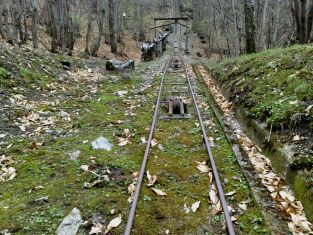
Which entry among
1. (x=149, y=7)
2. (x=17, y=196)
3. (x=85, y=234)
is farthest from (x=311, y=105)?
(x=149, y=7)

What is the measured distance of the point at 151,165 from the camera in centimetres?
675

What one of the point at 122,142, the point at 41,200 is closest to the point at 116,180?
the point at 41,200

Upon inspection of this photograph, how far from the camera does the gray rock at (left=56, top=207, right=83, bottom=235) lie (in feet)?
15.4

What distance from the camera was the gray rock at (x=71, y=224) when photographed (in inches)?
185

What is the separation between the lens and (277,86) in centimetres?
959

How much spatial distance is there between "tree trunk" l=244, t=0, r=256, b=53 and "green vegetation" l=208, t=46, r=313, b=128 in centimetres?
362

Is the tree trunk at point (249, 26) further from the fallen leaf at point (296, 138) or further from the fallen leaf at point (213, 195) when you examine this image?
the fallen leaf at point (213, 195)

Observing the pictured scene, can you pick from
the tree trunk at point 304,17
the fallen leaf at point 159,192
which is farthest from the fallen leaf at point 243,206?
the tree trunk at point 304,17

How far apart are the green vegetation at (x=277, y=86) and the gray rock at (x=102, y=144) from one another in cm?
343

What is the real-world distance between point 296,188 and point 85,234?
3.24m

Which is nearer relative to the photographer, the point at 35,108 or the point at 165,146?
the point at 165,146

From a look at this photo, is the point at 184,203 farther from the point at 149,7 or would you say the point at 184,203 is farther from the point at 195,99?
the point at 149,7

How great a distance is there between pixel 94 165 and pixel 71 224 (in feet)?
6.05

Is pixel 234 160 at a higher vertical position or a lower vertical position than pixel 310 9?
lower
